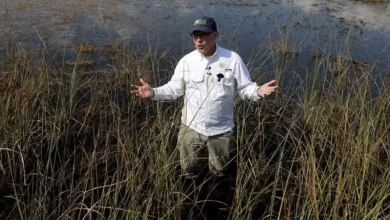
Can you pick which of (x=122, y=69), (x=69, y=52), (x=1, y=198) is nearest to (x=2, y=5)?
(x=69, y=52)

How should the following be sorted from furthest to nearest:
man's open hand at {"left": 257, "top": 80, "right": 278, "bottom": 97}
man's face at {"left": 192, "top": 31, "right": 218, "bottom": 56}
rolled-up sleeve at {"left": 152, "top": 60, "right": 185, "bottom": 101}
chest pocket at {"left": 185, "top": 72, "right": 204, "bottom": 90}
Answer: rolled-up sleeve at {"left": 152, "top": 60, "right": 185, "bottom": 101}, chest pocket at {"left": 185, "top": 72, "right": 204, "bottom": 90}, man's face at {"left": 192, "top": 31, "right": 218, "bottom": 56}, man's open hand at {"left": 257, "top": 80, "right": 278, "bottom": 97}

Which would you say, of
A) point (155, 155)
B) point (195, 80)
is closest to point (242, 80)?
point (195, 80)

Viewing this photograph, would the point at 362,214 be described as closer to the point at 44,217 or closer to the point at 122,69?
the point at 44,217

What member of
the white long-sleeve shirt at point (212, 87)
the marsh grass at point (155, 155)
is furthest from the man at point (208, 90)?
the marsh grass at point (155, 155)

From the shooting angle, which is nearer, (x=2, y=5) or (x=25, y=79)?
(x=25, y=79)

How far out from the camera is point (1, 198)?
2988 millimetres

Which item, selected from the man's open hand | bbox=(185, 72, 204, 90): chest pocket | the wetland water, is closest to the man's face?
bbox=(185, 72, 204, 90): chest pocket

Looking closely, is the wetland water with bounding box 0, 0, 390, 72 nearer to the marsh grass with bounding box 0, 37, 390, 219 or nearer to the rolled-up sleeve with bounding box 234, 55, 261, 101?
the marsh grass with bounding box 0, 37, 390, 219

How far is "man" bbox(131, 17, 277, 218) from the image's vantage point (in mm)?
2789

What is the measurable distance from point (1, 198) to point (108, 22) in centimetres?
545

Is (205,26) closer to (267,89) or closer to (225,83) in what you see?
(225,83)

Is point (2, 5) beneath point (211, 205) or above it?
above

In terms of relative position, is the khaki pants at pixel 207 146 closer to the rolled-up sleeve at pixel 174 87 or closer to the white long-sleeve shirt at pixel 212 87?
the white long-sleeve shirt at pixel 212 87

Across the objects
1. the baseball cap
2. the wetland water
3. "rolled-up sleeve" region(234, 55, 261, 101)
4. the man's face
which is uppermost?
the baseball cap
